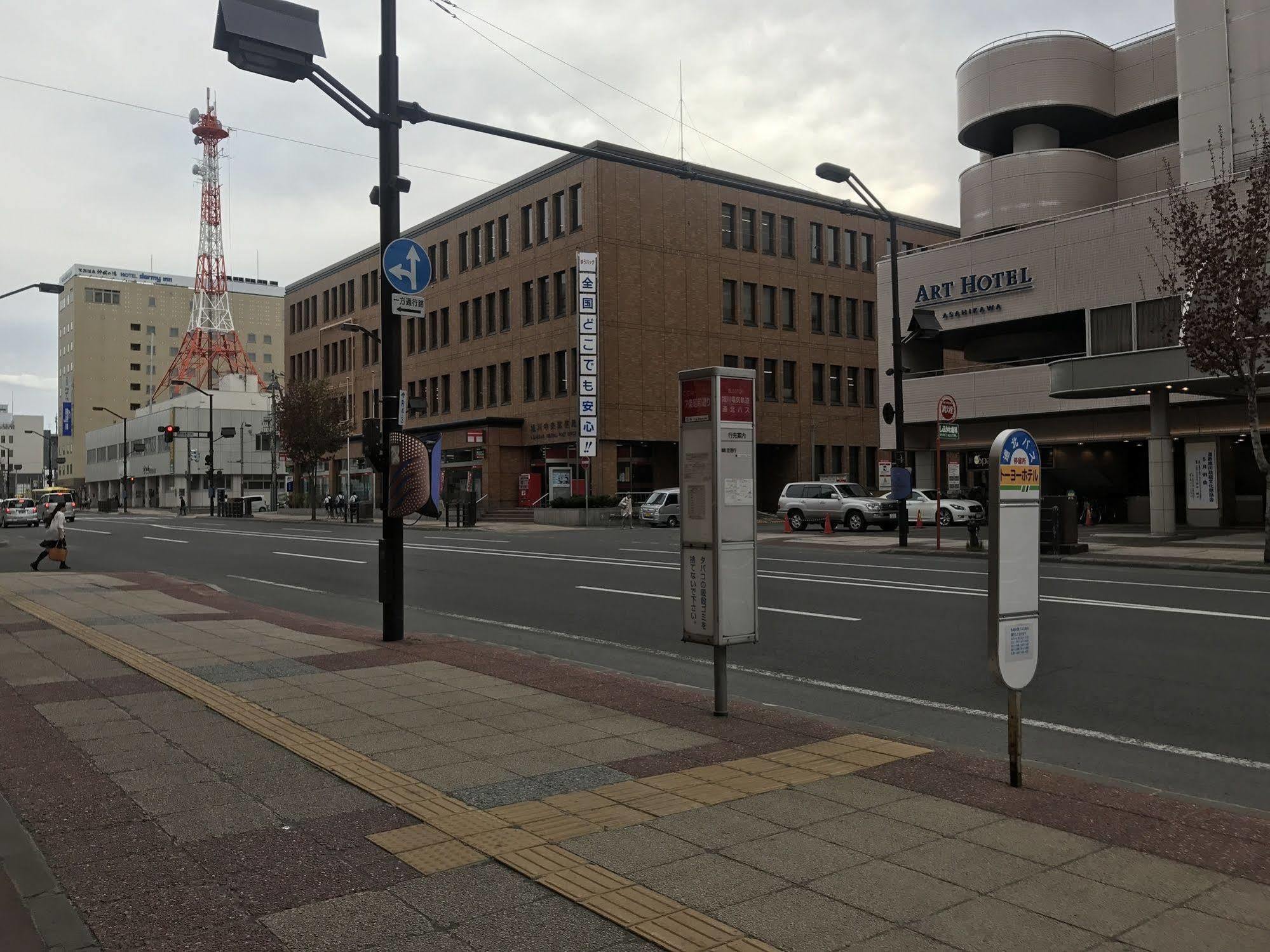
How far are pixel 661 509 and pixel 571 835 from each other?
38159 mm

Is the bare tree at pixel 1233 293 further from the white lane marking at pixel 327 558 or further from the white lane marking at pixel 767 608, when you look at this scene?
the white lane marking at pixel 327 558

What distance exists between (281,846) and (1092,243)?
1532 inches

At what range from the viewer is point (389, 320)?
37.1 feet

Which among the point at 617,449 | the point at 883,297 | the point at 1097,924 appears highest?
the point at 883,297

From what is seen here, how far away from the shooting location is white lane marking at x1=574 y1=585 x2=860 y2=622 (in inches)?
514

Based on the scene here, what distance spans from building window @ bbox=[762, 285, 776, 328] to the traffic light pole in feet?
156

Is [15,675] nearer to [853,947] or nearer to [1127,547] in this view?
[853,947]

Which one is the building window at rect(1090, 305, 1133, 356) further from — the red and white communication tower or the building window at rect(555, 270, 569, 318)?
the red and white communication tower

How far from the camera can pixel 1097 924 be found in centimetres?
382

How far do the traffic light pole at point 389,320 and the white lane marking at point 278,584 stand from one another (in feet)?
23.6

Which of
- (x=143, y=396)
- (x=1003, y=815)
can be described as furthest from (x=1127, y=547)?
(x=143, y=396)

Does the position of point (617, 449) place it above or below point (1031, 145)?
below

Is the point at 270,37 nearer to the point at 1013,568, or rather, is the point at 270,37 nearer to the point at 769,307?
the point at 1013,568

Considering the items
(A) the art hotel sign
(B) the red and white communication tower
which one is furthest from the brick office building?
(B) the red and white communication tower
